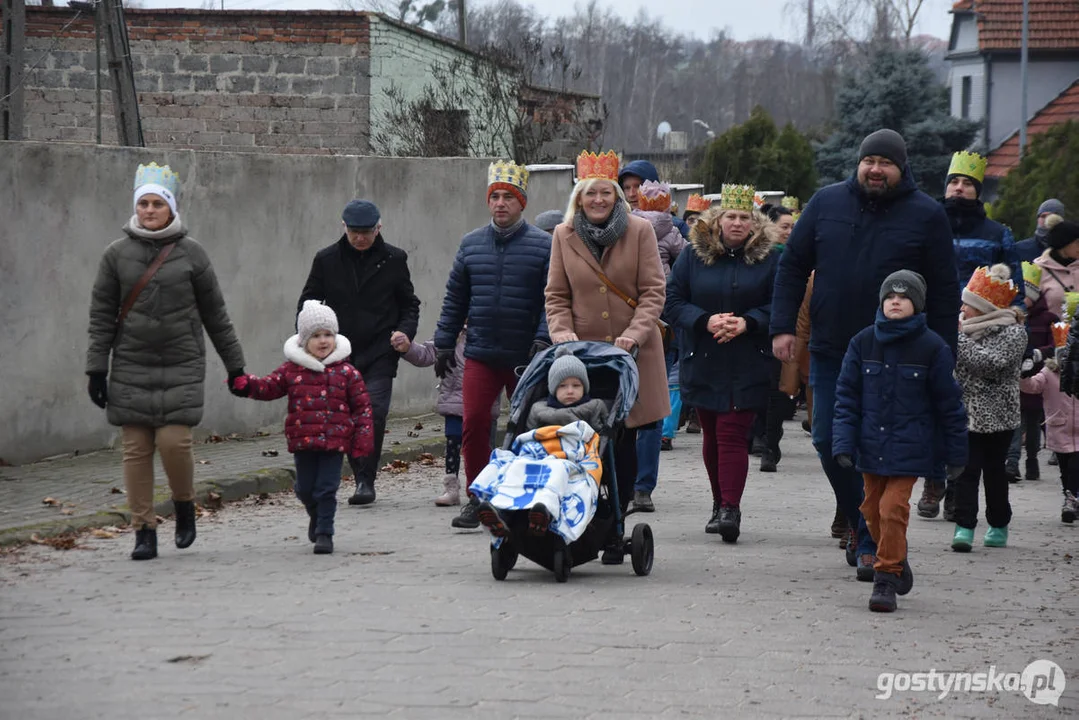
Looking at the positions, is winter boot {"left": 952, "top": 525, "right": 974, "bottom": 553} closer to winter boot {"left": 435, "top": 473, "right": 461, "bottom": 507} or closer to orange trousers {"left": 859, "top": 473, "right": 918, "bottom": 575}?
orange trousers {"left": 859, "top": 473, "right": 918, "bottom": 575}

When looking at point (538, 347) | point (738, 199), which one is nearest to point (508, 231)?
point (538, 347)

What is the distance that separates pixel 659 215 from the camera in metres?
13.9

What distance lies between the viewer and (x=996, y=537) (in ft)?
33.7

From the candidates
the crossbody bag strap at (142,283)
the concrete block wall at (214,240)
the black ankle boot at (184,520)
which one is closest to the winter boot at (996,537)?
the black ankle boot at (184,520)

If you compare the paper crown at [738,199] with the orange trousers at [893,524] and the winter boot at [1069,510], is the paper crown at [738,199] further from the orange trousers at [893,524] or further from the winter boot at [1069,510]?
the winter boot at [1069,510]

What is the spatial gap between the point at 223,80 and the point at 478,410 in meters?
16.2

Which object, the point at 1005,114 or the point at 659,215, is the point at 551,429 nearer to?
the point at 659,215

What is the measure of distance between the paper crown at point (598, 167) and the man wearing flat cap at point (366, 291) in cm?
212

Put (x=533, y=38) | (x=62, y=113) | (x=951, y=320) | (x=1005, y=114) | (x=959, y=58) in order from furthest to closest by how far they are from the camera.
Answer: (x=959, y=58), (x=1005, y=114), (x=533, y=38), (x=62, y=113), (x=951, y=320)

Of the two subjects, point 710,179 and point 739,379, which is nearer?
point 739,379

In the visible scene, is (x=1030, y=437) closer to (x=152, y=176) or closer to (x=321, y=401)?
(x=321, y=401)

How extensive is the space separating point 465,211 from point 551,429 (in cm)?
944

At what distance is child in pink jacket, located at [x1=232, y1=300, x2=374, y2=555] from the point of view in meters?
9.41

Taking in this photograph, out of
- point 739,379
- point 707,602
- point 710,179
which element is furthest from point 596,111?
point 707,602
